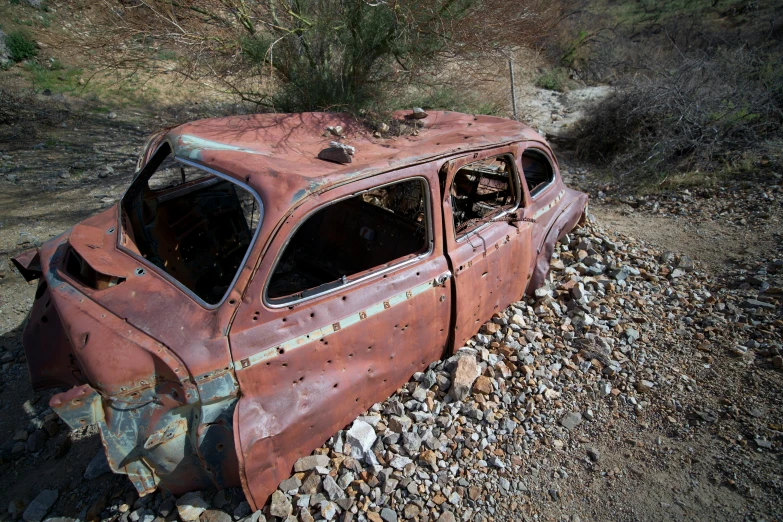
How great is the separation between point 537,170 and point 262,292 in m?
3.16

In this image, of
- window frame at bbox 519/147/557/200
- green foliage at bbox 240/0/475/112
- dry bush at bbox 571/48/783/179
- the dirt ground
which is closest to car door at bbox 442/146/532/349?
window frame at bbox 519/147/557/200

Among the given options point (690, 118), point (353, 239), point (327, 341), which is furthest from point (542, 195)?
point (690, 118)

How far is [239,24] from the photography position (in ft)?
20.5

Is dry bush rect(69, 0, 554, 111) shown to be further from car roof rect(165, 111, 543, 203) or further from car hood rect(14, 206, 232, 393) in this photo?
car hood rect(14, 206, 232, 393)

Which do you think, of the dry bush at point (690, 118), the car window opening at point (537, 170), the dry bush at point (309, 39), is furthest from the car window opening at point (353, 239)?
the dry bush at point (690, 118)

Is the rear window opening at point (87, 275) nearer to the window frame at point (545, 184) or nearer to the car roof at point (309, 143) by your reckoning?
the car roof at point (309, 143)

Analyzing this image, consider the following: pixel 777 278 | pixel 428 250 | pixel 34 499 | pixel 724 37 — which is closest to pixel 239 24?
pixel 428 250

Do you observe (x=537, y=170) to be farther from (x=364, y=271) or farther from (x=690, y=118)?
(x=690, y=118)

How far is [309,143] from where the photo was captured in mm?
2941

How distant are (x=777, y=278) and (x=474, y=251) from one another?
3271 mm

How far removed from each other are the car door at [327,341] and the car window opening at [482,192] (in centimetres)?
86

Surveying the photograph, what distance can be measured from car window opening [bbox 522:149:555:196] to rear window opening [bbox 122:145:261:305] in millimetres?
2392

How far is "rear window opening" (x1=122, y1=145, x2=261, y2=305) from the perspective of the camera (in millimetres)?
2896

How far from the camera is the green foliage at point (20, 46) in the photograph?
9344 mm
